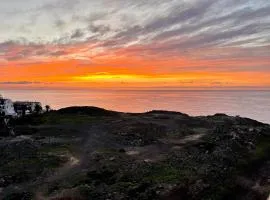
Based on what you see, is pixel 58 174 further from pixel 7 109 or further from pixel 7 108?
pixel 7 108

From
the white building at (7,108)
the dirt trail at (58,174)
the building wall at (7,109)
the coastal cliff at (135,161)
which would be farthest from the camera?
the white building at (7,108)

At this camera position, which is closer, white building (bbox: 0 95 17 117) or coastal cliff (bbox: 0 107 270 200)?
coastal cliff (bbox: 0 107 270 200)

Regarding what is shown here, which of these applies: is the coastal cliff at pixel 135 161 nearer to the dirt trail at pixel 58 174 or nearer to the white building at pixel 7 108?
the dirt trail at pixel 58 174

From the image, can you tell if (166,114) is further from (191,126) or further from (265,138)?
(265,138)

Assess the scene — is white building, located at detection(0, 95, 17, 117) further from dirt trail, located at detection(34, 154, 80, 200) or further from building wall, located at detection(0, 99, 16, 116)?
dirt trail, located at detection(34, 154, 80, 200)

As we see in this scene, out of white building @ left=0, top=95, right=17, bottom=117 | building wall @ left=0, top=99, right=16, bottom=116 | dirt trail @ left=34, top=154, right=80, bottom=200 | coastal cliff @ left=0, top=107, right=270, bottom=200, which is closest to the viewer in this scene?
dirt trail @ left=34, top=154, right=80, bottom=200

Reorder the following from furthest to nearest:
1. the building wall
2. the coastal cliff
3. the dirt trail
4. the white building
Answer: the white building
the building wall
the coastal cliff
the dirt trail

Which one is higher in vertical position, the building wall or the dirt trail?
the building wall

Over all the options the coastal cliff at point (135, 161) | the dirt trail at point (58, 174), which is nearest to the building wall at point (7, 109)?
the coastal cliff at point (135, 161)

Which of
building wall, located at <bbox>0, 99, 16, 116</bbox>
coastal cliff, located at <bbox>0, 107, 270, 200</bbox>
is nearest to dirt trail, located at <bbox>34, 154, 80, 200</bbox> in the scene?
coastal cliff, located at <bbox>0, 107, 270, 200</bbox>

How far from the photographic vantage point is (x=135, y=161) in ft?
186

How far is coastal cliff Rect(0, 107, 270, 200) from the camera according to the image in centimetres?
4788

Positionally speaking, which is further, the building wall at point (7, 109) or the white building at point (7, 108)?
the white building at point (7, 108)

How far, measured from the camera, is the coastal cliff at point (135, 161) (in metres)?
47.9
